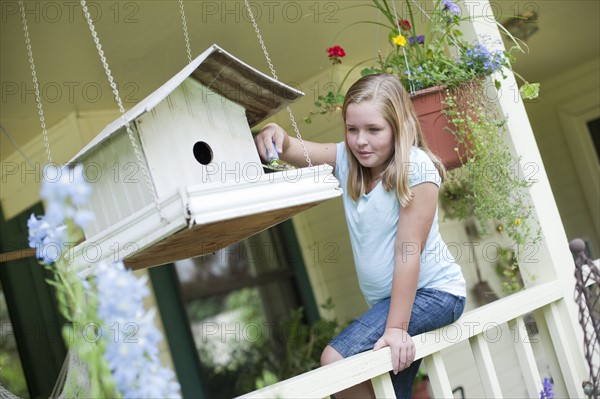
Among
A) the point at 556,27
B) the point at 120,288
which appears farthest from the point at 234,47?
the point at 120,288

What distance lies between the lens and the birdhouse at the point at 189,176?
1.70 meters

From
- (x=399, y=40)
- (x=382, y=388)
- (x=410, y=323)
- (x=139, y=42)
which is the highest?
(x=139, y=42)

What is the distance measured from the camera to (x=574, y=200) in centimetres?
838

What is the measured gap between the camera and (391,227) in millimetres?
2242

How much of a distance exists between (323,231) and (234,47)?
5.91 feet

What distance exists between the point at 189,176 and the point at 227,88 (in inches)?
12.8

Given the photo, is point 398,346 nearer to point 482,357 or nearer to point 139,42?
point 482,357

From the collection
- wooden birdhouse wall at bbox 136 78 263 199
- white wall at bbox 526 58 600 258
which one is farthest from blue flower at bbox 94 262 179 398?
white wall at bbox 526 58 600 258

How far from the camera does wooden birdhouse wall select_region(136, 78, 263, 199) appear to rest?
185 cm

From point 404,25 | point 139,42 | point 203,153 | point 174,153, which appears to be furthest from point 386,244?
point 139,42

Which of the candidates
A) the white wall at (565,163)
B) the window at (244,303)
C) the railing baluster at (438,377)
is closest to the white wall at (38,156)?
the window at (244,303)

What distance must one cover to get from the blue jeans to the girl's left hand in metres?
0.08

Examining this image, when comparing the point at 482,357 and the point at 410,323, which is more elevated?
the point at 410,323

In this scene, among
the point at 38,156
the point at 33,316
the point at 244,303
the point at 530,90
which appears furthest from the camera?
the point at 244,303
